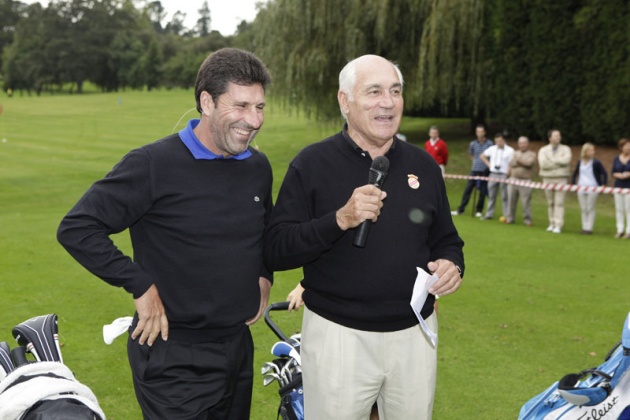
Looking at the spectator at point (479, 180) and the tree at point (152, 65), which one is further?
the tree at point (152, 65)

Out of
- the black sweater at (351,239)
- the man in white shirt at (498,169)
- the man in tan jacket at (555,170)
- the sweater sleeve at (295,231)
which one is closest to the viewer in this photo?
the sweater sleeve at (295,231)

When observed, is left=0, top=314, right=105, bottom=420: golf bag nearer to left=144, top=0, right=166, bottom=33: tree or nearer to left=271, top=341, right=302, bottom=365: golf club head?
left=271, top=341, right=302, bottom=365: golf club head

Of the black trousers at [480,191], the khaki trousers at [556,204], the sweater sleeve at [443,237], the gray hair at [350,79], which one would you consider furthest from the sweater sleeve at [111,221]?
the black trousers at [480,191]

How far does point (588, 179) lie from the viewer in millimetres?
15422

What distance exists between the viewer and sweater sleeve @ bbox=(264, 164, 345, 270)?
10.7ft

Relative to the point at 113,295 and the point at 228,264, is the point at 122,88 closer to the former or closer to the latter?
the point at 113,295

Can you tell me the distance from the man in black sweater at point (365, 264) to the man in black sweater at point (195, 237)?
24 centimetres

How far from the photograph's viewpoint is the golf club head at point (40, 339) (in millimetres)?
3338

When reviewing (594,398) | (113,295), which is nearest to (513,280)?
(113,295)

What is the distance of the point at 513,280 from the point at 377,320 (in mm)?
7884

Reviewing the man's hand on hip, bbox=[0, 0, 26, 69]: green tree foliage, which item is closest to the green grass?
the man's hand on hip

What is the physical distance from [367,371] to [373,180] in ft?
2.97

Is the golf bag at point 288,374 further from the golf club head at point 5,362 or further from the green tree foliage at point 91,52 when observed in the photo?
the green tree foliage at point 91,52

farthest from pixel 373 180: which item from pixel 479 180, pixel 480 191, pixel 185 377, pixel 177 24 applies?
pixel 177 24
